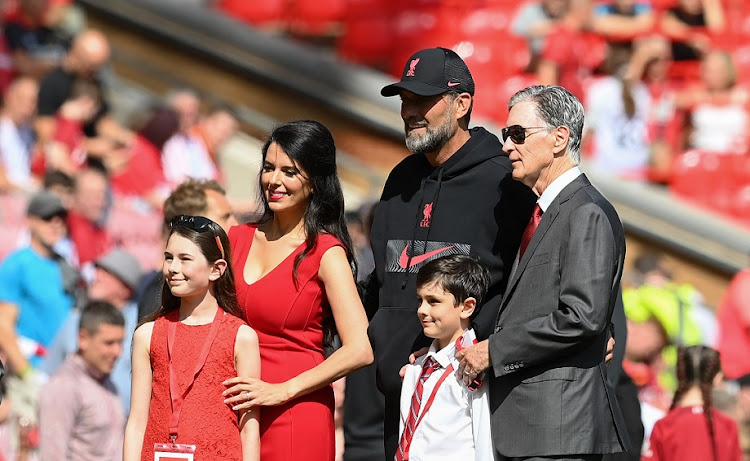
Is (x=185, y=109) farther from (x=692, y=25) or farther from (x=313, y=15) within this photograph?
(x=692, y=25)

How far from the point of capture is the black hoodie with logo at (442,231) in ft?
16.9

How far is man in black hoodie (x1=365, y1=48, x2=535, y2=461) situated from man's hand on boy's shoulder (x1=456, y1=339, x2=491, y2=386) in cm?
25

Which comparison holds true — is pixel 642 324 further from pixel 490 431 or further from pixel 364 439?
pixel 490 431

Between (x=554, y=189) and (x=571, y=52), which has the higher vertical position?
(x=571, y=52)

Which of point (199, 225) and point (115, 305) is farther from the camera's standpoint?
point (115, 305)

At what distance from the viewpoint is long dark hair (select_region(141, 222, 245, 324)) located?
16.4ft

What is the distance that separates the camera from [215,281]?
5.07 m

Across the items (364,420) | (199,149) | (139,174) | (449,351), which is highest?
(199,149)

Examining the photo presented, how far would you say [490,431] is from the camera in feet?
16.0

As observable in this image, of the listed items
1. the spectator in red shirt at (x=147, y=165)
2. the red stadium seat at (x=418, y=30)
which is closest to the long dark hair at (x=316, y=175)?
the spectator in red shirt at (x=147, y=165)

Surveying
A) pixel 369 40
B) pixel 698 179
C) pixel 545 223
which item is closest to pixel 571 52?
pixel 698 179

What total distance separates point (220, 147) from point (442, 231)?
21.2 feet

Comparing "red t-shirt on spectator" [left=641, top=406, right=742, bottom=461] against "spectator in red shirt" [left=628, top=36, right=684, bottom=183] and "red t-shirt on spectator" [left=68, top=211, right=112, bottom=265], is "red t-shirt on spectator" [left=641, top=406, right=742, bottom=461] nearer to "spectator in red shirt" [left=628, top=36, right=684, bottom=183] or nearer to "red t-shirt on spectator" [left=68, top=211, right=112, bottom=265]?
A: "red t-shirt on spectator" [left=68, top=211, right=112, bottom=265]

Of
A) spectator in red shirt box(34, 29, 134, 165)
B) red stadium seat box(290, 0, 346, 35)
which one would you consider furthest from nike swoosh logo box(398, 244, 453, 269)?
red stadium seat box(290, 0, 346, 35)
